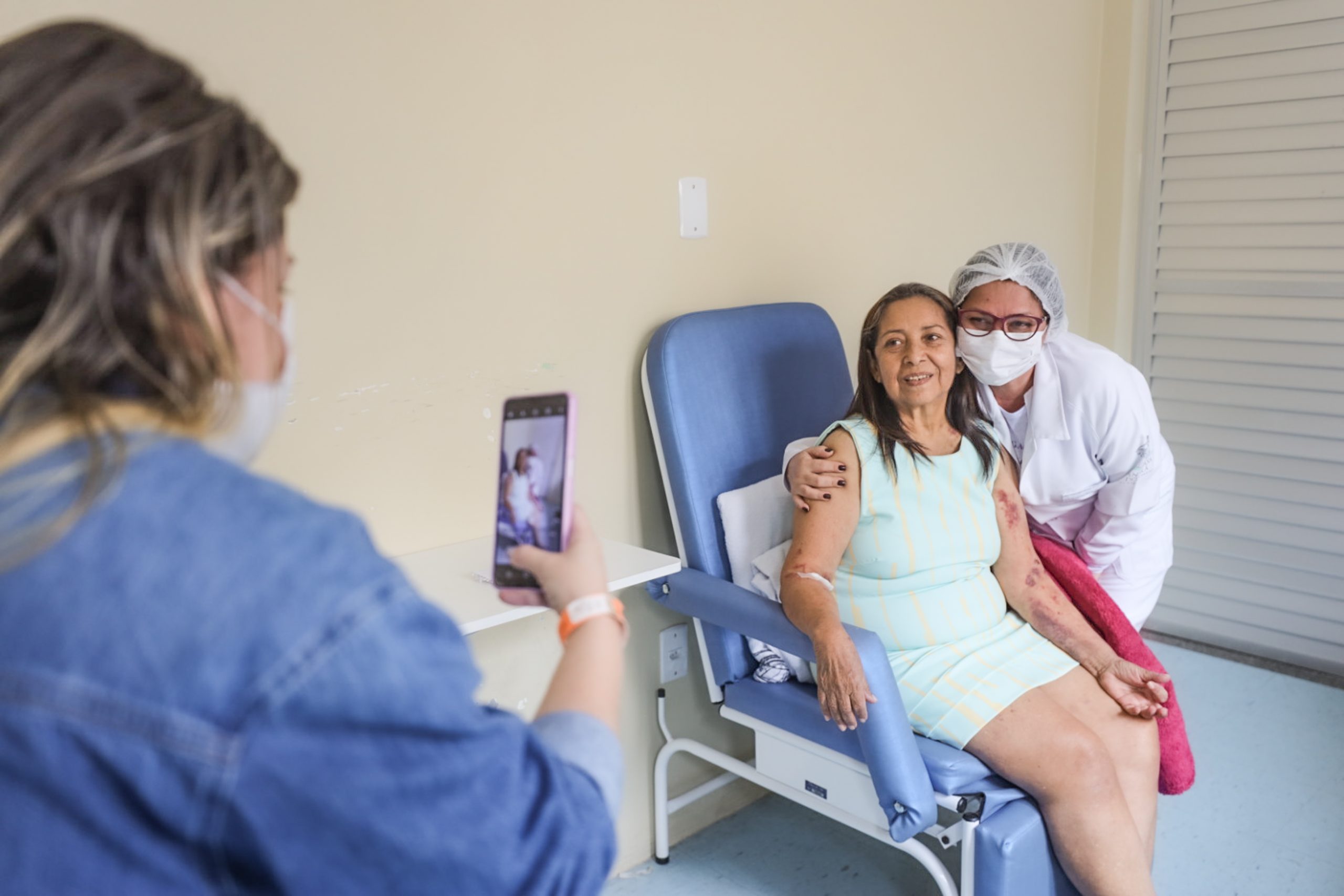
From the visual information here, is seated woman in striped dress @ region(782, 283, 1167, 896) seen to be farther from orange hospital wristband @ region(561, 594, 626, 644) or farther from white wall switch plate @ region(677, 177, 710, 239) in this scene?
orange hospital wristband @ region(561, 594, 626, 644)

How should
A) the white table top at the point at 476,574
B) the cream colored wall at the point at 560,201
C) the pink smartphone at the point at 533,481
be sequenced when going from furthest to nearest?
1. the cream colored wall at the point at 560,201
2. the white table top at the point at 476,574
3. the pink smartphone at the point at 533,481

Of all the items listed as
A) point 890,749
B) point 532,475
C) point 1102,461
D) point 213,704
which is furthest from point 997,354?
point 213,704

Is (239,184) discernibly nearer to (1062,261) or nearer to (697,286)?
(697,286)

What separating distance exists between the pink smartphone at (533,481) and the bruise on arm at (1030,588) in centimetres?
127

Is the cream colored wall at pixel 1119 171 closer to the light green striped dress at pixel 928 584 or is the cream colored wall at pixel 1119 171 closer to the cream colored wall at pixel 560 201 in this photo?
the cream colored wall at pixel 560 201

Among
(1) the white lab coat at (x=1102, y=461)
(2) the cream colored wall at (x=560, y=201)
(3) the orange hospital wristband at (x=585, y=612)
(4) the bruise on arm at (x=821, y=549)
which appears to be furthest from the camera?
(1) the white lab coat at (x=1102, y=461)

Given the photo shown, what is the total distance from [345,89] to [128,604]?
1.23 meters

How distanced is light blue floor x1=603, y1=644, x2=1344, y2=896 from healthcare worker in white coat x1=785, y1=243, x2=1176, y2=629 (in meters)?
0.47

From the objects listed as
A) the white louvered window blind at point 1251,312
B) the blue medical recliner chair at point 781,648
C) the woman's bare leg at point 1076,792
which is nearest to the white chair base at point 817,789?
the blue medical recliner chair at point 781,648

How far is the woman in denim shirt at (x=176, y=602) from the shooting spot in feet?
1.63

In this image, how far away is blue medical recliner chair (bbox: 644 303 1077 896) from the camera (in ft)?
5.23

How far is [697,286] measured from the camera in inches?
82.6

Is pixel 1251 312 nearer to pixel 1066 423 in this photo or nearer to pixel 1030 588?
pixel 1066 423

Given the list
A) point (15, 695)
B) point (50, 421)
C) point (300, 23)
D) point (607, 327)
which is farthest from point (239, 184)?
point (607, 327)
